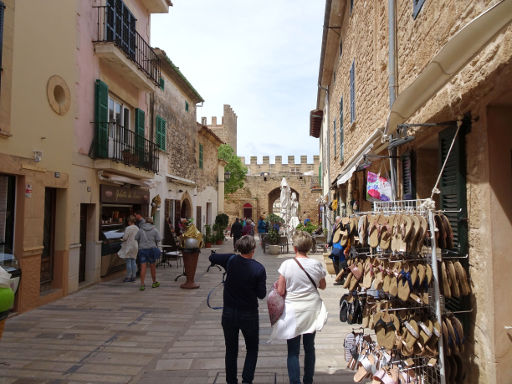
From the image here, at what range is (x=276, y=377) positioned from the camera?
393 centimetres

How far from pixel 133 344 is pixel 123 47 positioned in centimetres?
791

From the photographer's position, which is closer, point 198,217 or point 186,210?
point 186,210

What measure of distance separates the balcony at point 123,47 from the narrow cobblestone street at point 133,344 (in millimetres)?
5760

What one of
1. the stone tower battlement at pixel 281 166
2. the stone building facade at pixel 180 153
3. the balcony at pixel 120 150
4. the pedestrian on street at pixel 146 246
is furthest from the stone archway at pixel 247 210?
the pedestrian on street at pixel 146 246

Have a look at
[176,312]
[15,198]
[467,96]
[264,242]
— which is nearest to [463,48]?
[467,96]

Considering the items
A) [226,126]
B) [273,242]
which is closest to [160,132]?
[273,242]

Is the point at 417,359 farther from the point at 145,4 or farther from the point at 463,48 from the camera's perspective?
the point at 145,4

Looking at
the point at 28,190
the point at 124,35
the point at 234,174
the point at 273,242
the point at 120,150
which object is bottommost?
the point at 273,242

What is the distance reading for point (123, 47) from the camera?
32.6ft

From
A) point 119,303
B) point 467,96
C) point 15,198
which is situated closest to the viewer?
point 467,96

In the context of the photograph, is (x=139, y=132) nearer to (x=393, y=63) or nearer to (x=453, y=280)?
(x=393, y=63)

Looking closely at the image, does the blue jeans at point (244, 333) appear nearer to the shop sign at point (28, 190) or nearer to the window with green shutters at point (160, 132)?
the shop sign at point (28, 190)

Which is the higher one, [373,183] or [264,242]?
[373,183]

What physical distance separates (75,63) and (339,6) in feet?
24.2
